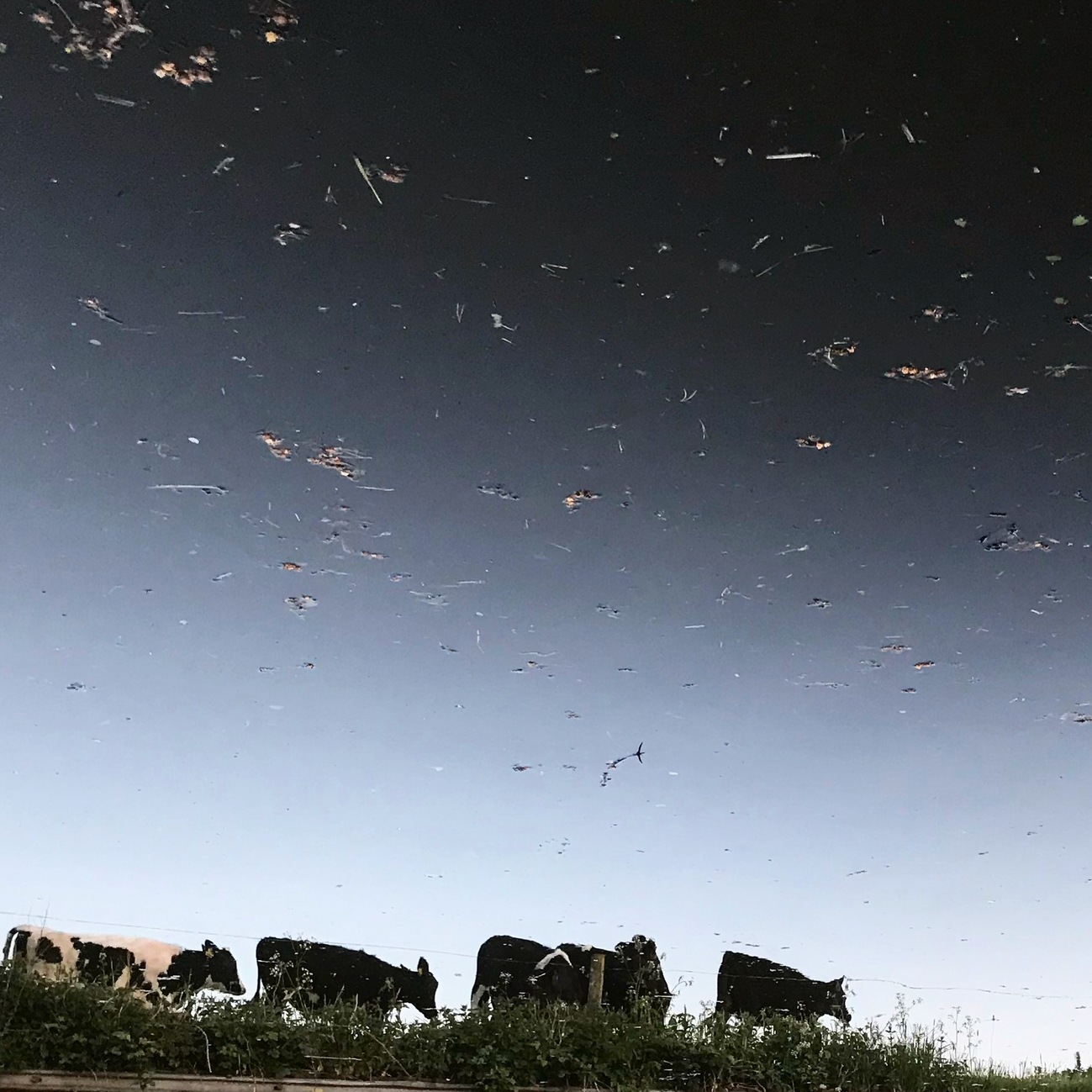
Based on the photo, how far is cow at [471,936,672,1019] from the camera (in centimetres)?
802

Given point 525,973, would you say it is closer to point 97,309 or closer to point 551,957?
point 551,957

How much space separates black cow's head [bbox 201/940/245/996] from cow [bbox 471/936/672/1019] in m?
1.82

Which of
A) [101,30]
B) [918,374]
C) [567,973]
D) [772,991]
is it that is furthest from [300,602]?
[772,991]

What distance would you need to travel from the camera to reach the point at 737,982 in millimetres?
8531

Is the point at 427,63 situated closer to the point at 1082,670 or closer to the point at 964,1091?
the point at 1082,670

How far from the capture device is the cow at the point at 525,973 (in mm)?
7992

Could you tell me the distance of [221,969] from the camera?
24.0 feet

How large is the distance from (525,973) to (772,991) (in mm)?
2183

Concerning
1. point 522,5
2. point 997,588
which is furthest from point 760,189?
point 997,588

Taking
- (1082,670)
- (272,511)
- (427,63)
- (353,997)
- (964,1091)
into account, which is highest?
(427,63)

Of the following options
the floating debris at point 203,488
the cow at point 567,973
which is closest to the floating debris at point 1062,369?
the floating debris at point 203,488

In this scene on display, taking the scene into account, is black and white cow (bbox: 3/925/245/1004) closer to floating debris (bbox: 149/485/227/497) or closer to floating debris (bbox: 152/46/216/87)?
floating debris (bbox: 149/485/227/497)

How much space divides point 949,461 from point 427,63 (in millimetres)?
3224

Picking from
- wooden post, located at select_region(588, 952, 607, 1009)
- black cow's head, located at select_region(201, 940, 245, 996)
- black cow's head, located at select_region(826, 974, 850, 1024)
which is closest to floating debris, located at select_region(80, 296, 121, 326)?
black cow's head, located at select_region(201, 940, 245, 996)
